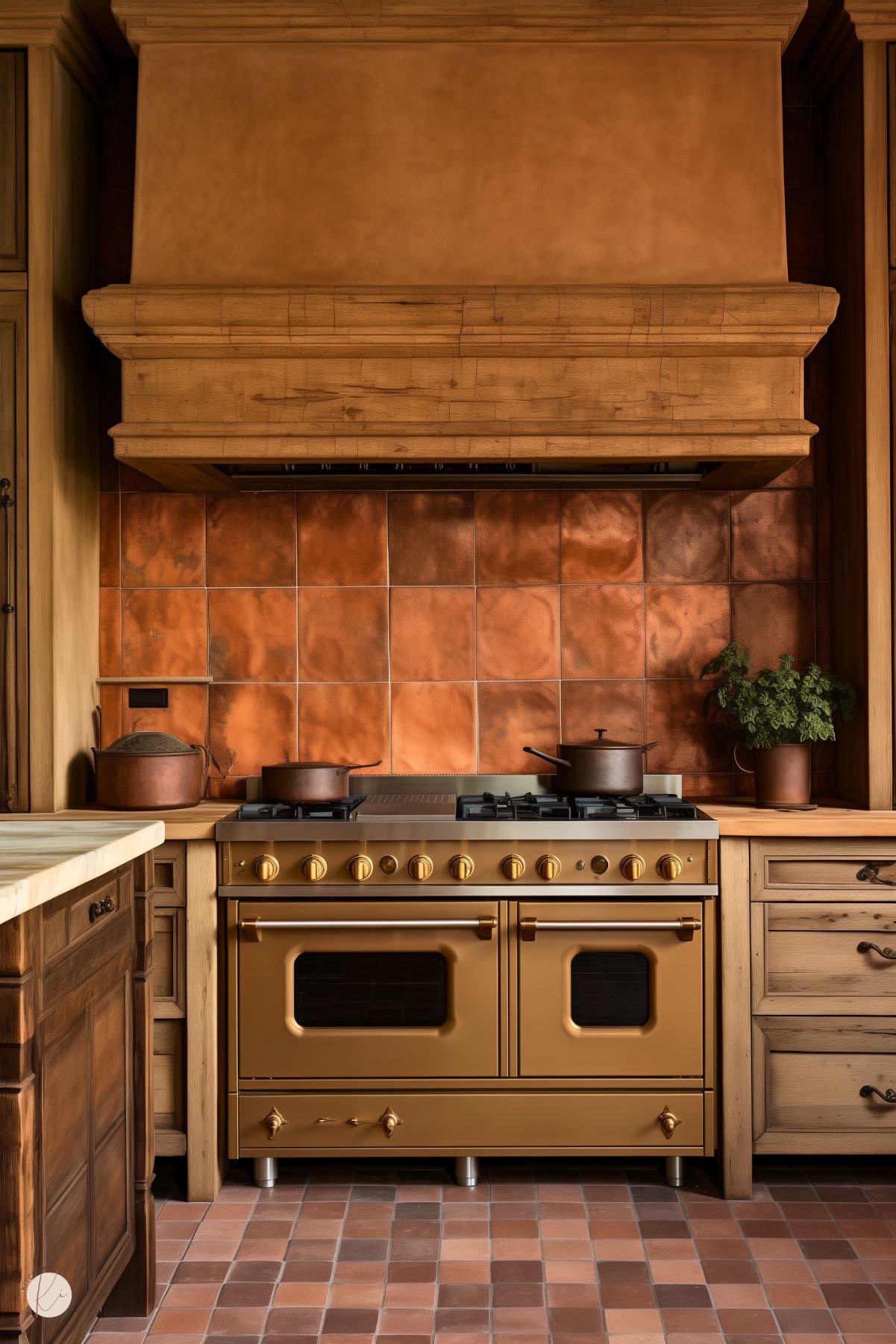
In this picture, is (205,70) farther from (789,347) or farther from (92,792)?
(92,792)

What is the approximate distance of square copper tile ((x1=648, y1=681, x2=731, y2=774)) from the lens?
3234 mm

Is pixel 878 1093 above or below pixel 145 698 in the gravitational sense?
below

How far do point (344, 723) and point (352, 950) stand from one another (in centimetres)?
81

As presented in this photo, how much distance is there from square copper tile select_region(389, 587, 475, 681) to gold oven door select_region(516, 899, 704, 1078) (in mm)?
867

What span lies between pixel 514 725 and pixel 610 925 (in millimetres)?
797

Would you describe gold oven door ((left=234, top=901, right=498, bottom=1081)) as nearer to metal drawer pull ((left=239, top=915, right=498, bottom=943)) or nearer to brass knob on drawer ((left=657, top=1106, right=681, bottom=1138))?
metal drawer pull ((left=239, top=915, right=498, bottom=943))

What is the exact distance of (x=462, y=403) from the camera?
8.77 feet

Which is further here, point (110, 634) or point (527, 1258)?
point (110, 634)

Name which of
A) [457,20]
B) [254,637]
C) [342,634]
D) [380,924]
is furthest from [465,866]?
[457,20]

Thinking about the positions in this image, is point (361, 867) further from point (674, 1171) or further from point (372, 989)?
point (674, 1171)

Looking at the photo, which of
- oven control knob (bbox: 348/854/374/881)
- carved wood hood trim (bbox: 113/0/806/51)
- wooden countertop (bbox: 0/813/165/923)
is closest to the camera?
wooden countertop (bbox: 0/813/165/923)

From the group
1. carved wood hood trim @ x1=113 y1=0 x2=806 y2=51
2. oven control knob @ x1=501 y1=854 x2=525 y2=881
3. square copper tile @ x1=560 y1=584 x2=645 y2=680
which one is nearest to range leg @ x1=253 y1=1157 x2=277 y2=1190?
oven control knob @ x1=501 y1=854 x2=525 y2=881

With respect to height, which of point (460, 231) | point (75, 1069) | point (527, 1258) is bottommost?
point (527, 1258)

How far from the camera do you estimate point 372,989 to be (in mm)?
2619
